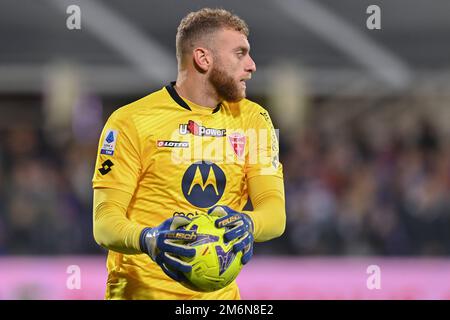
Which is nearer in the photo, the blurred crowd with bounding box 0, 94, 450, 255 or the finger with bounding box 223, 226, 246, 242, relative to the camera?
the finger with bounding box 223, 226, 246, 242

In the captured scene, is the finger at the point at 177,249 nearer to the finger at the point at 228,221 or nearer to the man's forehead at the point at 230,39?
the finger at the point at 228,221

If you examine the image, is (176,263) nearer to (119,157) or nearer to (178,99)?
(119,157)

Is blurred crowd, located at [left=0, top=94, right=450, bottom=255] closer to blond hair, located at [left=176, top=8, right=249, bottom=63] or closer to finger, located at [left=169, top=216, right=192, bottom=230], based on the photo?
blond hair, located at [left=176, top=8, right=249, bottom=63]

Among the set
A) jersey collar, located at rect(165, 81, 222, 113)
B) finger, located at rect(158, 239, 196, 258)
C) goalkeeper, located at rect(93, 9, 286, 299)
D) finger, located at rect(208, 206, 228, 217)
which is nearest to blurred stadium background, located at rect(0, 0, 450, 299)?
jersey collar, located at rect(165, 81, 222, 113)

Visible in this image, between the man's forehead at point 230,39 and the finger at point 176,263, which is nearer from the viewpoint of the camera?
the finger at point 176,263

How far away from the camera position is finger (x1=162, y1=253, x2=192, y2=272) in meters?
3.95

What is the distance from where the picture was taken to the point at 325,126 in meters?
11.5

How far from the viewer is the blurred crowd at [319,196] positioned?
9.65 meters

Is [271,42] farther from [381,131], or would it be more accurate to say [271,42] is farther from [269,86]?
[381,131]

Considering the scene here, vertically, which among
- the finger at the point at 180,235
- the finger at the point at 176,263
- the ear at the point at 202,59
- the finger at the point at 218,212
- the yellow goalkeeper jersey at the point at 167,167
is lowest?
the finger at the point at 176,263

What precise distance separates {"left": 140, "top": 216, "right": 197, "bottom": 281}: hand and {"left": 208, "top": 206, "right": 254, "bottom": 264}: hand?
0.13 meters

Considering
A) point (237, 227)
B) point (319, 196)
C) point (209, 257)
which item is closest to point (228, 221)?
point (237, 227)

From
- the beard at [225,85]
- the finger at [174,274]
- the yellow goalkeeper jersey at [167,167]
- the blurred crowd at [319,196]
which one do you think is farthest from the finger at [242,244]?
the blurred crowd at [319,196]
